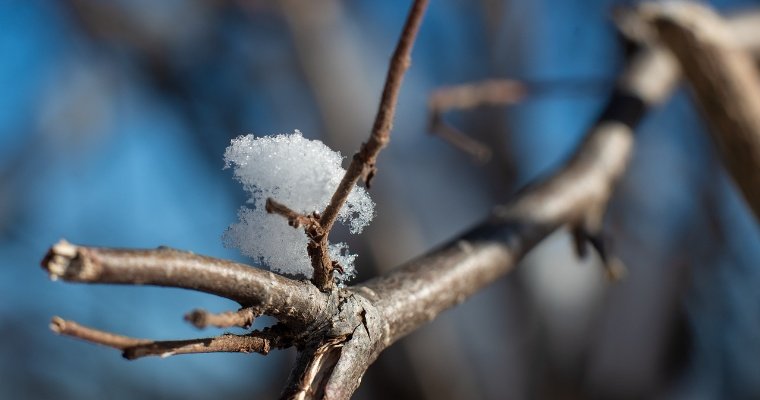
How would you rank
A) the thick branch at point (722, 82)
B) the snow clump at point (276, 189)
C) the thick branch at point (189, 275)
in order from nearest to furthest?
the thick branch at point (189, 275), the snow clump at point (276, 189), the thick branch at point (722, 82)

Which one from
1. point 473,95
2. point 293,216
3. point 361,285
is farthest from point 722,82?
point 293,216

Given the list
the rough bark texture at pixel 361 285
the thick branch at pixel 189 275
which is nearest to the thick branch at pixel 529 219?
the rough bark texture at pixel 361 285

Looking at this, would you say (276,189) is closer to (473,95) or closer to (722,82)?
(473,95)

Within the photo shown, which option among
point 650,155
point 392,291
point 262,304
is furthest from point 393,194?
point 262,304

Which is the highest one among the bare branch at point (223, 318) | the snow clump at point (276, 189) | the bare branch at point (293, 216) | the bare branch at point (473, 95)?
the bare branch at point (473, 95)

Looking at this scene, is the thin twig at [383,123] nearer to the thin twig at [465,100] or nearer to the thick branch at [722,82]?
the thin twig at [465,100]

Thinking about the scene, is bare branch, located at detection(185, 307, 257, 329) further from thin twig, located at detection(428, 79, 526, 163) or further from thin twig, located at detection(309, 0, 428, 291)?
thin twig, located at detection(428, 79, 526, 163)
